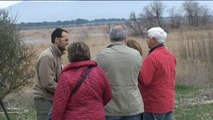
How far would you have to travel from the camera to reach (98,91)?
5.09 meters

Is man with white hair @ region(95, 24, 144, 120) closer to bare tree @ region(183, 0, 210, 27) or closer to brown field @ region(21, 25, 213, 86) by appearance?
brown field @ region(21, 25, 213, 86)

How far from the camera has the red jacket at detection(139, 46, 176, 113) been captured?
6.12m

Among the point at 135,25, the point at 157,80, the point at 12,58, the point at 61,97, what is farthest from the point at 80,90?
the point at 135,25

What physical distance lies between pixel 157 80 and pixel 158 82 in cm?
3

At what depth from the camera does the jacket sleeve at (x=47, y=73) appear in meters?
6.00

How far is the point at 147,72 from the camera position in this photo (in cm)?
605

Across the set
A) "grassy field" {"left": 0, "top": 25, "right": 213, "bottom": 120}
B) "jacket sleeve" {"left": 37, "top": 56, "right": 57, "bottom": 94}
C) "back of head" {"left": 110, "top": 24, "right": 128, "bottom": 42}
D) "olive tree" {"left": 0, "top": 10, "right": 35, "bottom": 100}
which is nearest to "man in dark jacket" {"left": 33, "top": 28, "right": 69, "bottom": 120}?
"jacket sleeve" {"left": 37, "top": 56, "right": 57, "bottom": 94}

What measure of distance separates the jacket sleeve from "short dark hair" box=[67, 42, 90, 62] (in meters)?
0.97

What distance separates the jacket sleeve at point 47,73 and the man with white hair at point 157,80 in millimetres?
1040

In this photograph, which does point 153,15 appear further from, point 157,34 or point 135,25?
point 157,34

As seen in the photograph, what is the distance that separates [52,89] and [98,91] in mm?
1119

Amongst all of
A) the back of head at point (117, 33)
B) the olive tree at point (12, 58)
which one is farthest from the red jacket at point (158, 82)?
the olive tree at point (12, 58)

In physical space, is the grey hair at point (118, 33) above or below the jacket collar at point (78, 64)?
above

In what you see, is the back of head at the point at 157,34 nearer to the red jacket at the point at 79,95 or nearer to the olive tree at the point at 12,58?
the red jacket at the point at 79,95
